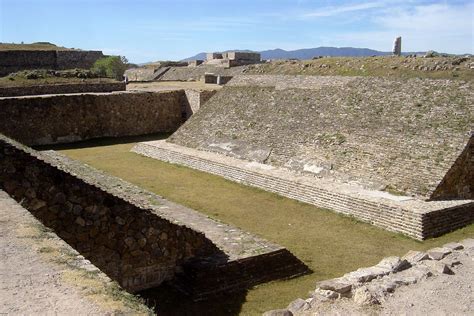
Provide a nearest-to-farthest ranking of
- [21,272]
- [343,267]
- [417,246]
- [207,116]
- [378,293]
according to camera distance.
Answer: [21,272]
[378,293]
[343,267]
[417,246]
[207,116]

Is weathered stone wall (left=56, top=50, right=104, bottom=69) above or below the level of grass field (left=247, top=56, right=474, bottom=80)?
above

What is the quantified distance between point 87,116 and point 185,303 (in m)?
16.8

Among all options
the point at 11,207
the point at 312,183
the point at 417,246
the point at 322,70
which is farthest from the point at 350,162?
the point at 11,207

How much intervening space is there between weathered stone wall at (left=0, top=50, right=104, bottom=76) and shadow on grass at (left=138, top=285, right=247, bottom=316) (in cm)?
3429

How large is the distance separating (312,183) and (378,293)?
663 centimetres

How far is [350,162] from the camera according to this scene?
1288 centimetres

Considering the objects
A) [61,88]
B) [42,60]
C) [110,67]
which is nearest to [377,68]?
[61,88]

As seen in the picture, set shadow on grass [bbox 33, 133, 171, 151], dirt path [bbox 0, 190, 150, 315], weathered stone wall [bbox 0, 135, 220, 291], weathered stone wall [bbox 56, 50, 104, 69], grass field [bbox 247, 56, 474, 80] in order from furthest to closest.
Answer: weathered stone wall [bbox 56, 50, 104, 69]
shadow on grass [bbox 33, 133, 171, 151]
grass field [bbox 247, 56, 474, 80]
weathered stone wall [bbox 0, 135, 220, 291]
dirt path [bbox 0, 190, 150, 315]

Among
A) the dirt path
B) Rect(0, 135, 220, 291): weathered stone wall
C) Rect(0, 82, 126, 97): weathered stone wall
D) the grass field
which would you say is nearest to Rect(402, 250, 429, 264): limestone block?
Rect(0, 135, 220, 291): weathered stone wall

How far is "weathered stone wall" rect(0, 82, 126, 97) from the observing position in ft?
80.6

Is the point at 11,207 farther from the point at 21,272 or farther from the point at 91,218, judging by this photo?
the point at 21,272

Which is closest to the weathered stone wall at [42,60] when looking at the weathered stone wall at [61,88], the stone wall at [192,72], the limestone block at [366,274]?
Answer: the stone wall at [192,72]

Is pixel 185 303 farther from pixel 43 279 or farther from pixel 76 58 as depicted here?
pixel 76 58

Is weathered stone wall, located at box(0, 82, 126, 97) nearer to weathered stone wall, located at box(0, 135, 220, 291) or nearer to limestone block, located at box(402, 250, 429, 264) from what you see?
weathered stone wall, located at box(0, 135, 220, 291)
